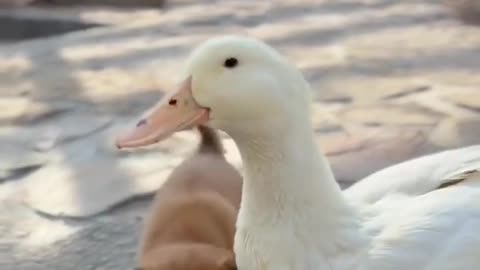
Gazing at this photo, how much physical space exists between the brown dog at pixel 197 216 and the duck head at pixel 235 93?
404 millimetres

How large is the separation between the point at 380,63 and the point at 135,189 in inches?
65.6

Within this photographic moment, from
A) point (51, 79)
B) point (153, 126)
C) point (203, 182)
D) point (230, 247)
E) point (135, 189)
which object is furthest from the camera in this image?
point (51, 79)

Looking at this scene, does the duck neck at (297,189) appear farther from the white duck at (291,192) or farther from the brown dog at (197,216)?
the brown dog at (197,216)

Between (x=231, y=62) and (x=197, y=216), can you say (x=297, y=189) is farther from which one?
(x=197, y=216)

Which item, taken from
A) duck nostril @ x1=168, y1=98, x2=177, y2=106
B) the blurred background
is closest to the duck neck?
duck nostril @ x1=168, y1=98, x2=177, y2=106

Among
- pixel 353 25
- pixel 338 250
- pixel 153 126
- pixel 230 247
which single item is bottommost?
pixel 353 25

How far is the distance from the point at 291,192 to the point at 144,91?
248 cm

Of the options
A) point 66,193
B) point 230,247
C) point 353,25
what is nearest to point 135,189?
point 66,193

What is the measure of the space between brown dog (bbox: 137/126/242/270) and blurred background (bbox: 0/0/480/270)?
336mm

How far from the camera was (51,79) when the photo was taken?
16.2ft

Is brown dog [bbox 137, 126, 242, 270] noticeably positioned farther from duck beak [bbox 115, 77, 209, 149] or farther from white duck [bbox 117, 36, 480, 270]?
duck beak [bbox 115, 77, 209, 149]

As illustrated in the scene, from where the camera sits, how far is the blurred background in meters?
3.56

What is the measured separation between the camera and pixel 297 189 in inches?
89.1

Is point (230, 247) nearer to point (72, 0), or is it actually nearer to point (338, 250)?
point (338, 250)
